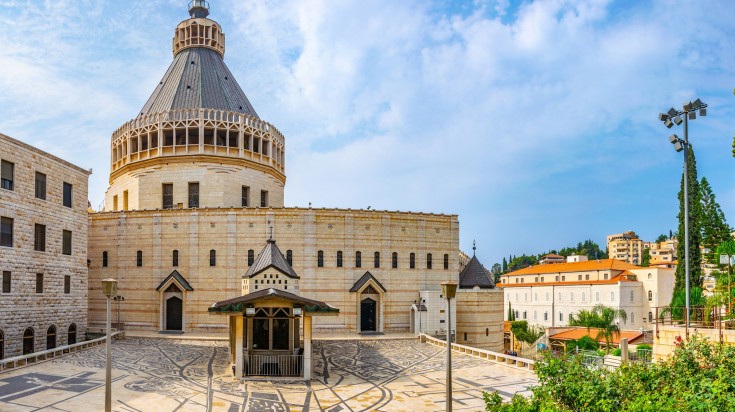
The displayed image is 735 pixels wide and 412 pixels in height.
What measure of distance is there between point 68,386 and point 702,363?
72.7 ft

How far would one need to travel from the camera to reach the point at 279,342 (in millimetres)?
27266

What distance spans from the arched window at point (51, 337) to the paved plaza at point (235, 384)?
3.09 meters

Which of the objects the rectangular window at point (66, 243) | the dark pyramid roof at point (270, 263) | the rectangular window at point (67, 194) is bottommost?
the dark pyramid roof at point (270, 263)

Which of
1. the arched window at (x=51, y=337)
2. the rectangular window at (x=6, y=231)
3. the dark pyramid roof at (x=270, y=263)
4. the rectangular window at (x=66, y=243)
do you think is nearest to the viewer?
the dark pyramid roof at (x=270, y=263)

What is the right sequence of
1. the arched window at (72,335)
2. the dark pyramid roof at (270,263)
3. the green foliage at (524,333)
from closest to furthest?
the dark pyramid roof at (270,263) < the arched window at (72,335) < the green foliage at (524,333)

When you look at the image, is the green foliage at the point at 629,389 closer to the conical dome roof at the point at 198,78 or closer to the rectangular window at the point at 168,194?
the rectangular window at the point at 168,194

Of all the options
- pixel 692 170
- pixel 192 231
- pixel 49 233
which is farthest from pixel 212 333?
pixel 692 170

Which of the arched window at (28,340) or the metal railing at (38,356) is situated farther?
the arched window at (28,340)

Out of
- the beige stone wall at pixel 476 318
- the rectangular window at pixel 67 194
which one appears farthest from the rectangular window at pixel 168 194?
the beige stone wall at pixel 476 318

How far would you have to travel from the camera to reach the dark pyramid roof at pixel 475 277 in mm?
47750

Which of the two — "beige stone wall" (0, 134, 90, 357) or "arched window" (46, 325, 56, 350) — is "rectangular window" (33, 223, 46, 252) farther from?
"arched window" (46, 325, 56, 350)

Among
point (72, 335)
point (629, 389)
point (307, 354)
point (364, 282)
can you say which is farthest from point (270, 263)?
point (629, 389)

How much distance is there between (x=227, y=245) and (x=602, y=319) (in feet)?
149

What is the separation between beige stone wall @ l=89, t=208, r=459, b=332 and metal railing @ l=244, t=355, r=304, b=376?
18.0 meters
